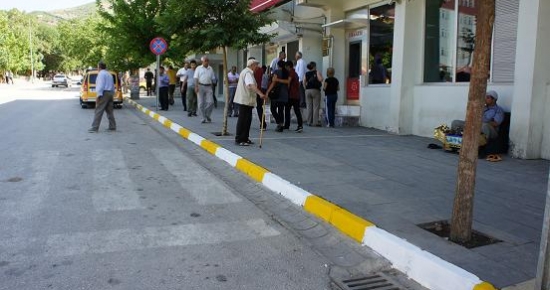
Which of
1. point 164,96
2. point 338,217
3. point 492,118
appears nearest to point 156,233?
point 338,217

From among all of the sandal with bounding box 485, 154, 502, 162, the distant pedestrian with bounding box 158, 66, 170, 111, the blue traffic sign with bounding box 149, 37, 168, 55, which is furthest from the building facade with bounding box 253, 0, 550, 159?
the distant pedestrian with bounding box 158, 66, 170, 111

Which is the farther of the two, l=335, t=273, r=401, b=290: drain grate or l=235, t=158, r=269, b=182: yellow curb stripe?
l=235, t=158, r=269, b=182: yellow curb stripe

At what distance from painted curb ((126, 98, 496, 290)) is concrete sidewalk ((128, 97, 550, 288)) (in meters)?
0.15

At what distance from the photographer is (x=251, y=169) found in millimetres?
7738

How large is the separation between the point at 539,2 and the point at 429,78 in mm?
3879

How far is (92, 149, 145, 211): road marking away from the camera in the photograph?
5.91m

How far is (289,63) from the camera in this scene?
1252cm

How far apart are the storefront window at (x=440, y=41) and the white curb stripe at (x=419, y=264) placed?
7.82m

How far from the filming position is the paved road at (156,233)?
12.8 ft

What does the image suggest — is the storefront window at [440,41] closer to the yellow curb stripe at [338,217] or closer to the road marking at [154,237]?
the yellow curb stripe at [338,217]

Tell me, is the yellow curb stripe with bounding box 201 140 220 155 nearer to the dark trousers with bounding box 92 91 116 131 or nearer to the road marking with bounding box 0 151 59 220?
the road marking with bounding box 0 151 59 220

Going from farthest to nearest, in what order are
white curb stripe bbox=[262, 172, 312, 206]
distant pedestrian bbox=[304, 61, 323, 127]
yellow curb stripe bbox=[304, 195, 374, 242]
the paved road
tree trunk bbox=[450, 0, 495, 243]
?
distant pedestrian bbox=[304, 61, 323, 127]
white curb stripe bbox=[262, 172, 312, 206]
yellow curb stripe bbox=[304, 195, 374, 242]
tree trunk bbox=[450, 0, 495, 243]
the paved road

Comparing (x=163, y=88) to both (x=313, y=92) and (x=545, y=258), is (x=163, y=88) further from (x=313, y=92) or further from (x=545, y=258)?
(x=545, y=258)

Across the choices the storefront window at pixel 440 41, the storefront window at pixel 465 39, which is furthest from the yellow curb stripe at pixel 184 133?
the storefront window at pixel 465 39
